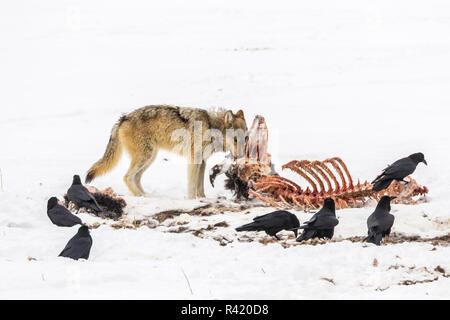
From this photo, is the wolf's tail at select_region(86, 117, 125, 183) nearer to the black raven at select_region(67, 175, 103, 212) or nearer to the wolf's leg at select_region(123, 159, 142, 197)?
the wolf's leg at select_region(123, 159, 142, 197)

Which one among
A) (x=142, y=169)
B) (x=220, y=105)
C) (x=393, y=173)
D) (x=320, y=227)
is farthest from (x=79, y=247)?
(x=220, y=105)

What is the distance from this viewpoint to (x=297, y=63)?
60.0ft

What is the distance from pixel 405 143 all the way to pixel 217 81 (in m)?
6.60

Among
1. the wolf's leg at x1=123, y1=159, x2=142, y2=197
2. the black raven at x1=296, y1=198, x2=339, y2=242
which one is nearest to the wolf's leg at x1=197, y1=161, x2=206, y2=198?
the wolf's leg at x1=123, y1=159, x2=142, y2=197

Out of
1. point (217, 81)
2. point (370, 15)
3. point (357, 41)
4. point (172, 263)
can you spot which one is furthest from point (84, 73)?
point (172, 263)

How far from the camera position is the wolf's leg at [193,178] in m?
8.91

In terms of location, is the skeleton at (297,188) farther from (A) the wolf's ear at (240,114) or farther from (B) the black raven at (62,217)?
(B) the black raven at (62,217)

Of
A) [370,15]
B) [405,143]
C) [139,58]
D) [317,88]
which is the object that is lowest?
[405,143]

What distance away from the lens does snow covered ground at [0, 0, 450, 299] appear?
4797mm

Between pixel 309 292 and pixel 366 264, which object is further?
pixel 366 264

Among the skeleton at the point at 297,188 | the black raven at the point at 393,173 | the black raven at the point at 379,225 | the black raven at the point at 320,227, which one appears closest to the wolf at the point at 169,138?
the skeleton at the point at 297,188

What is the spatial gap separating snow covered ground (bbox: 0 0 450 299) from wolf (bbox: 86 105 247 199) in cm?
37

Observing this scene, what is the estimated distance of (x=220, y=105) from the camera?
15.2 meters

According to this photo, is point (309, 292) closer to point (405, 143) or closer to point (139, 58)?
point (405, 143)
